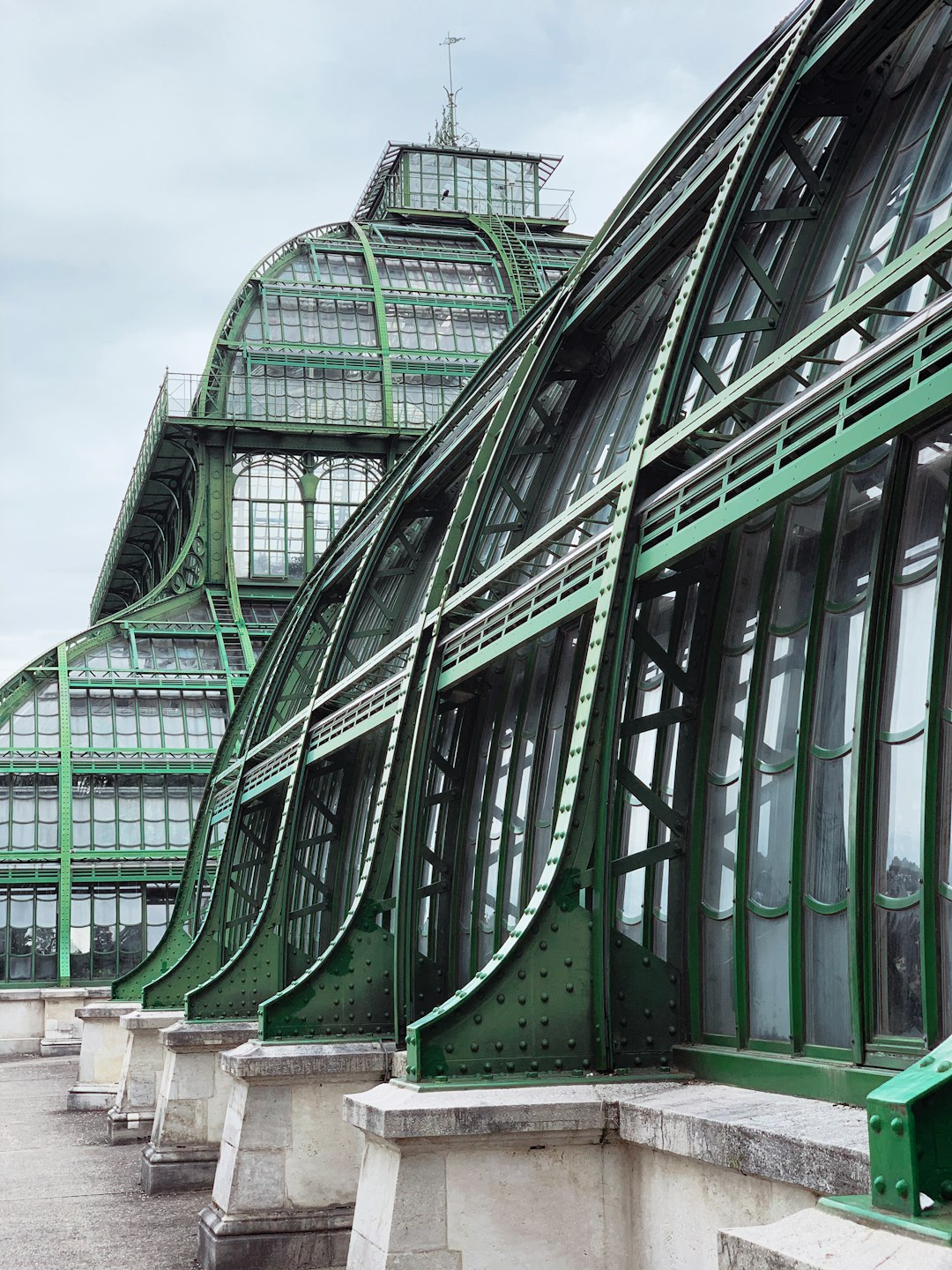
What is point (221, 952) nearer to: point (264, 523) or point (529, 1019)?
point (529, 1019)

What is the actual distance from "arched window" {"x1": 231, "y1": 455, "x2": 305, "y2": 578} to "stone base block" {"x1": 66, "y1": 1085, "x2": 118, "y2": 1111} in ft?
66.3

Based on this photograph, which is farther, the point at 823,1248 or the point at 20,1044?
the point at 20,1044

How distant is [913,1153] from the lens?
462 centimetres

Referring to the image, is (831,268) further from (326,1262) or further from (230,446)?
(230,446)

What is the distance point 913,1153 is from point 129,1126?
892 inches

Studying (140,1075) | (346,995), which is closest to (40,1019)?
(140,1075)

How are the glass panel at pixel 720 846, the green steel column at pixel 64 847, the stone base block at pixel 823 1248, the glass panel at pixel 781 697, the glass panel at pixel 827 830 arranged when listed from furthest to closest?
1. the green steel column at pixel 64 847
2. the glass panel at pixel 720 846
3. the glass panel at pixel 781 697
4. the glass panel at pixel 827 830
5. the stone base block at pixel 823 1248

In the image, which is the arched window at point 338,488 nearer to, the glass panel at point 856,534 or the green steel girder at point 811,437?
the green steel girder at point 811,437

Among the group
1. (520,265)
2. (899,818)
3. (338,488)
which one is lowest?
(899,818)

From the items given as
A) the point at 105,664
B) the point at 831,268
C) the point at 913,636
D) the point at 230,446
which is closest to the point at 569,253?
the point at 230,446

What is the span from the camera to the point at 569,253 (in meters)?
51.9

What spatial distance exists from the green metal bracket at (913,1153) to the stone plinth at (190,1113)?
1601 centimetres

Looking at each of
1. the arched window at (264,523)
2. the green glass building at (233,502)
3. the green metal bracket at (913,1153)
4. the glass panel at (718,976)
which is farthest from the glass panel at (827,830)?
the arched window at (264,523)

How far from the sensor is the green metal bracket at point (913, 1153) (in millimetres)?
4625
